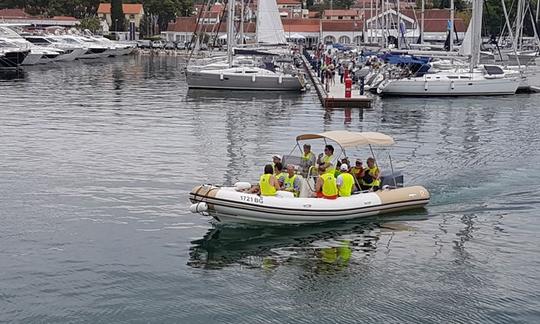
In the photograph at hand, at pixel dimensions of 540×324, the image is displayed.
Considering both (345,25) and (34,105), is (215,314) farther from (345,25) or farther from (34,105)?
(345,25)

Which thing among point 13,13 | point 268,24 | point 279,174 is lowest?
point 279,174

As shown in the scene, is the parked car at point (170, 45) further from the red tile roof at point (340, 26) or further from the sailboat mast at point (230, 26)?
the sailboat mast at point (230, 26)

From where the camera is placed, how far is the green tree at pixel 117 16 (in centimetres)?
14925

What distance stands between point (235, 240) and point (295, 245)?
5.63 feet

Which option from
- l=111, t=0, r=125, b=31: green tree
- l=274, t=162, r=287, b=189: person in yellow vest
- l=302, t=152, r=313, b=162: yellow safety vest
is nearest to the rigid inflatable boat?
l=274, t=162, r=287, b=189: person in yellow vest

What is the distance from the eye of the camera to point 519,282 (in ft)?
60.1

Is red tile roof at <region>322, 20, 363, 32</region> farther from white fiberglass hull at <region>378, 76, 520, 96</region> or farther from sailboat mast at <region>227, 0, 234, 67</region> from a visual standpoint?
white fiberglass hull at <region>378, 76, 520, 96</region>

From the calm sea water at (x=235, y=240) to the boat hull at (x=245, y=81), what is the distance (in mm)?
20903

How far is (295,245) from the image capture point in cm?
2088

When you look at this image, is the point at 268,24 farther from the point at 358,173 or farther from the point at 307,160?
the point at 358,173

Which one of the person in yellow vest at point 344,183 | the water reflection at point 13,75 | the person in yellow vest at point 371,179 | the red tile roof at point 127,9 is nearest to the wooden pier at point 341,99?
the person in yellow vest at point 371,179

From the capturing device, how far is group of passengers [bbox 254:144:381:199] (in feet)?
72.0

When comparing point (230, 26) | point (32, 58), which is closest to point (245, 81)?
point (230, 26)

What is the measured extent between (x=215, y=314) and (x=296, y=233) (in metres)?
6.02
